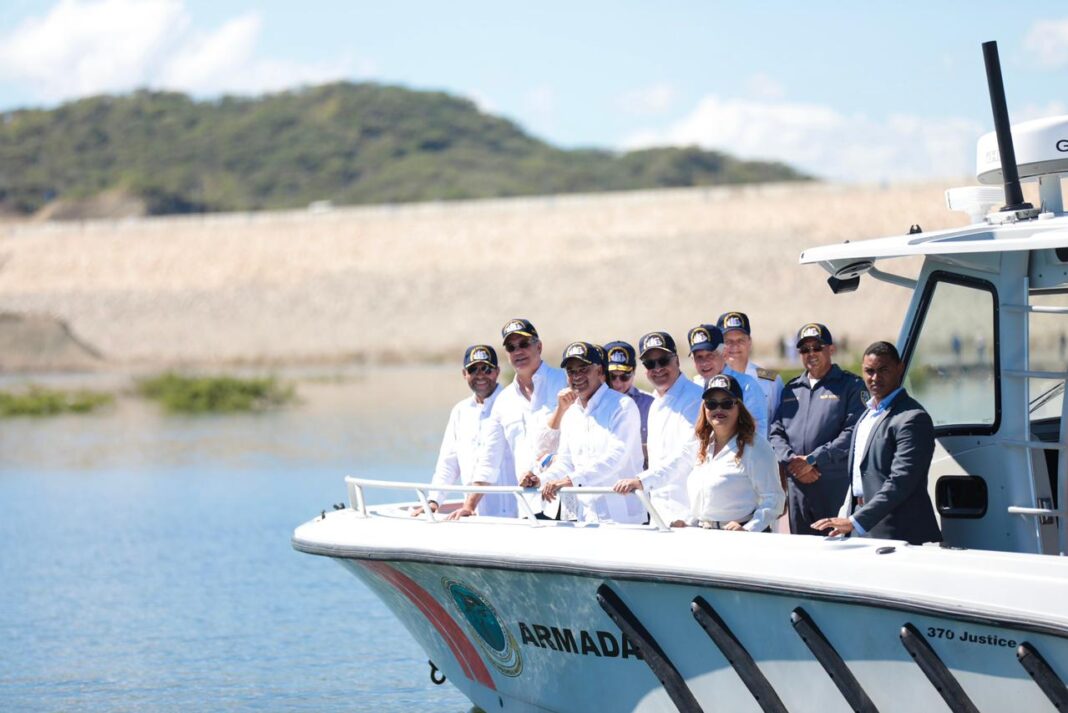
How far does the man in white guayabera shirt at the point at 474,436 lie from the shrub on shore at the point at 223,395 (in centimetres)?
2547

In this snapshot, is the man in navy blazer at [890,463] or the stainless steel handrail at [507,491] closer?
the man in navy blazer at [890,463]

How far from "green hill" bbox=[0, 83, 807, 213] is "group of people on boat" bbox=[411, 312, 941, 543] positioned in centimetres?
9486

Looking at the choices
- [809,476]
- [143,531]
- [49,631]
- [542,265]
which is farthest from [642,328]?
[809,476]

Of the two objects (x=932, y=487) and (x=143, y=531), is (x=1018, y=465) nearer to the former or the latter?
(x=932, y=487)

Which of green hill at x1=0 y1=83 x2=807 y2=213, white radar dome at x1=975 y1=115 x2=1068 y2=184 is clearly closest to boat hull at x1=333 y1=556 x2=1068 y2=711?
white radar dome at x1=975 y1=115 x2=1068 y2=184

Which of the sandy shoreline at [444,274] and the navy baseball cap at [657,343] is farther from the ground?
the sandy shoreline at [444,274]

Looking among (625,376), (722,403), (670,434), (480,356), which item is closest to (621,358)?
(625,376)

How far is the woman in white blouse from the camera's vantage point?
6.62 m

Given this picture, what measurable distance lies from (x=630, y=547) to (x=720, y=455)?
21.7 inches

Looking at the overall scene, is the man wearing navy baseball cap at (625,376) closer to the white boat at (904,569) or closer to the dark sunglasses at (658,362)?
the dark sunglasses at (658,362)

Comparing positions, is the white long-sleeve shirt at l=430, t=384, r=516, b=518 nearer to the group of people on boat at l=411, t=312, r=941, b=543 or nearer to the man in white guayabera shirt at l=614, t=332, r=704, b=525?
the group of people on boat at l=411, t=312, r=941, b=543

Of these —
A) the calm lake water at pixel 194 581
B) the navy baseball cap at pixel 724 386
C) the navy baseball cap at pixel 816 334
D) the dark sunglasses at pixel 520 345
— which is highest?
the dark sunglasses at pixel 520 345

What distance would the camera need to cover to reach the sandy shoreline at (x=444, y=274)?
51156 mm

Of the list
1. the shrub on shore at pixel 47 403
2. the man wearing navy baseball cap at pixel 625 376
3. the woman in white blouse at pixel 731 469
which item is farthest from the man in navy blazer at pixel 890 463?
the shrub on shore at pixel 47 403
